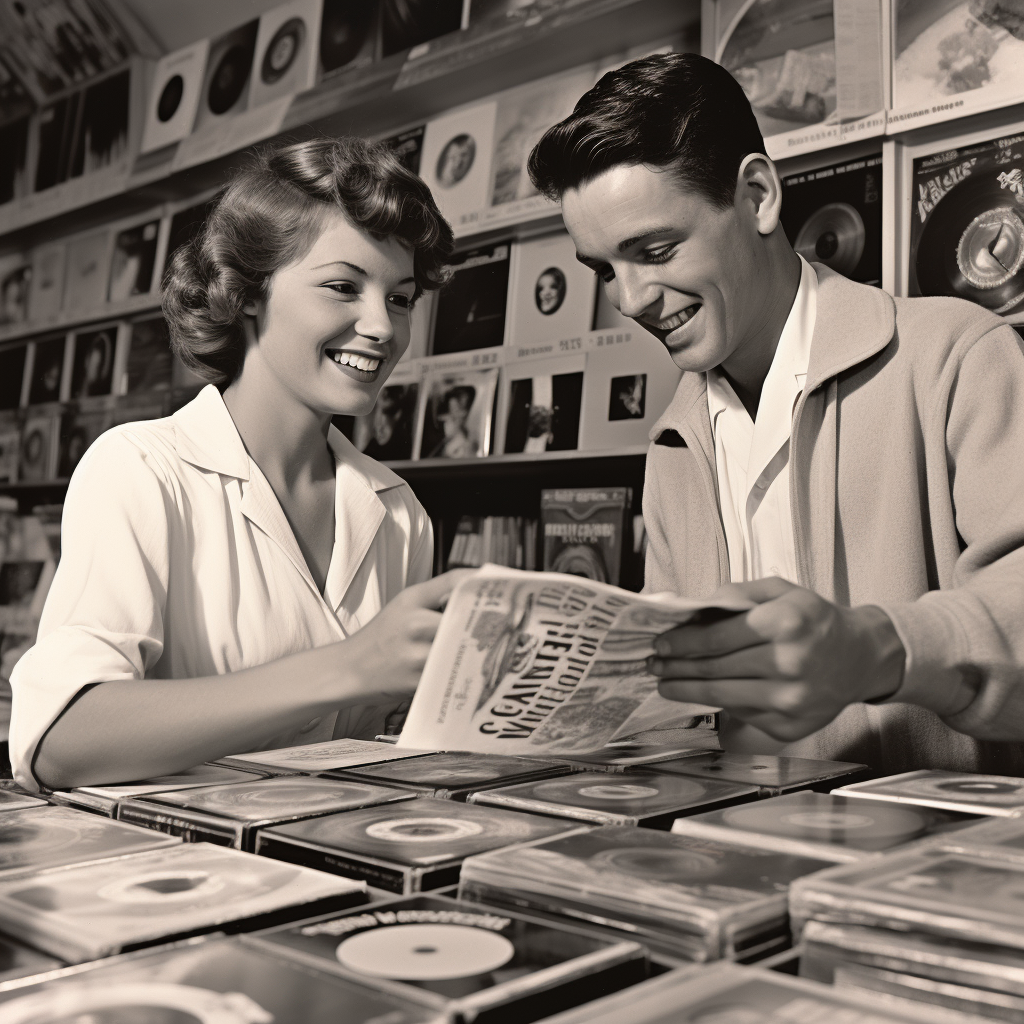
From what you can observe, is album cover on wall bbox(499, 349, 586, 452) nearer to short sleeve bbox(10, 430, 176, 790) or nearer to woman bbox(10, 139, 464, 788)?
woman bbox(10, 139, 464, 788)

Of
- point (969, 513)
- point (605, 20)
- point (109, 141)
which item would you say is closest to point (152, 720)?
point (969, 513)

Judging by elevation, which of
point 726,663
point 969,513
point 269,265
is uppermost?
point 269,265

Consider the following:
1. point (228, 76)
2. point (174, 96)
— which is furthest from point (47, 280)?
point (228, 76)

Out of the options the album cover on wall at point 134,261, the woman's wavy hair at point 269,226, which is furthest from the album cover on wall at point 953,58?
the album cover on wall at point 134,261

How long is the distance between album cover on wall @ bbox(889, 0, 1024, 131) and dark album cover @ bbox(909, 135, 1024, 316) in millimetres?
96

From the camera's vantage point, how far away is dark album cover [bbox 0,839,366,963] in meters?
0.53

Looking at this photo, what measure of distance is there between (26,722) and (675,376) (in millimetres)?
1588

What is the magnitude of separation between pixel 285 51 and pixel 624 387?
1663mm

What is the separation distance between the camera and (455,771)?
3.23 feet

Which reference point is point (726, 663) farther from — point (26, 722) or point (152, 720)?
point (26, 722)

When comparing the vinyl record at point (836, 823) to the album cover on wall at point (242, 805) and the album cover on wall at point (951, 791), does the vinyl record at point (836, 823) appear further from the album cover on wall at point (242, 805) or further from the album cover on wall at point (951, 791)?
the album cover on wall at point (242, 805)

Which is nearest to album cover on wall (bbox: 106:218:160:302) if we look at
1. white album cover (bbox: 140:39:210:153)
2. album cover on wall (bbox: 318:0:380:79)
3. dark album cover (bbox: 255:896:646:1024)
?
white album cover (bbox: 140:39:210:153)

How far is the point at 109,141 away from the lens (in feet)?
11.7

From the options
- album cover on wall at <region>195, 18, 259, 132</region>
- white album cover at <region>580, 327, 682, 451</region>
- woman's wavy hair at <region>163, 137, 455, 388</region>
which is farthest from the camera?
album cover on wall at <region>195, 18, 259, 132</region>
